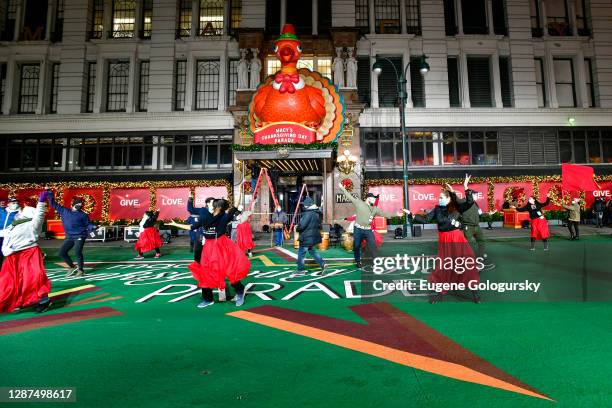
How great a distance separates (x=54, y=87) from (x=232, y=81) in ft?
42.5

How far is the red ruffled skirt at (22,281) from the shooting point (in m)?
5.34

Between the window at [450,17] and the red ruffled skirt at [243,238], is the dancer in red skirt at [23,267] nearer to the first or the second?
the red ruffled skirt at [243,238]

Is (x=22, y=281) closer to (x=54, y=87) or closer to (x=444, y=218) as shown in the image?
(x=444, y=218)

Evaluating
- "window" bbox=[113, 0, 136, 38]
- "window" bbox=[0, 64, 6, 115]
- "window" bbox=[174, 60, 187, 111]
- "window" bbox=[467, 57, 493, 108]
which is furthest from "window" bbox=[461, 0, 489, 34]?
"window" bbox=[0, 64, 6, 115]

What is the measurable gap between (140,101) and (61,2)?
376 inches

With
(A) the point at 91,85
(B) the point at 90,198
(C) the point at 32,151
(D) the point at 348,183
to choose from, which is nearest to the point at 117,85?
(A) the point at 91,85

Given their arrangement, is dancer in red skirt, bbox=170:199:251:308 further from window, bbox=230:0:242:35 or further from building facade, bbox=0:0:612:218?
window, bbox=230:0:242:35

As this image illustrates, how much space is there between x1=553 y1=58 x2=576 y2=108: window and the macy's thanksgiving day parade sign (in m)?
17.5

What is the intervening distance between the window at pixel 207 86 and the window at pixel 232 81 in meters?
0.94

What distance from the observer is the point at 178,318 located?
16.5 feet

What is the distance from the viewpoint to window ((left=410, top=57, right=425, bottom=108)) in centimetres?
2267

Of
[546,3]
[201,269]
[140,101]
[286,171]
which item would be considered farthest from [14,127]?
[546,3]

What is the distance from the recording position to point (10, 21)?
23.4 metres

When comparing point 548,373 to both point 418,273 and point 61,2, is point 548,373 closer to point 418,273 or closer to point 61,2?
point 418,273
